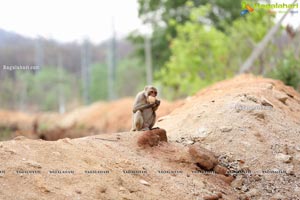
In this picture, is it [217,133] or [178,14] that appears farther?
[178,14]

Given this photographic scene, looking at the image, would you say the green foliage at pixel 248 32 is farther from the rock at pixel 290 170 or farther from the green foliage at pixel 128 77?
the green foliage at pixel 128 77

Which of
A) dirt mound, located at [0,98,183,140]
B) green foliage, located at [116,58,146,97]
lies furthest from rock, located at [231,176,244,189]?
green foliage, located at [116,58,146,97]

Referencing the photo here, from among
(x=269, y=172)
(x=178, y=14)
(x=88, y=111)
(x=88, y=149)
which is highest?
(x=178, y=14)

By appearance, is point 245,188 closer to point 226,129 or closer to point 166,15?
point 226,129

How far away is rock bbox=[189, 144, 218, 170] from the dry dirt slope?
10 centimetres

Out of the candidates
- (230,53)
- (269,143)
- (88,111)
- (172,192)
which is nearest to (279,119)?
(269,143)

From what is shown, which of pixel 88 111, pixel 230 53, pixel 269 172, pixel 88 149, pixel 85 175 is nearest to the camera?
pixel 85 175

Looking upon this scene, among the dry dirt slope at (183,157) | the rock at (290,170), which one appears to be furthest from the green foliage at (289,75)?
the rock at (290,170)

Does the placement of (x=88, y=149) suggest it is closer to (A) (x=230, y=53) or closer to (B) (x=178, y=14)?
(A) (x=230, y=53)

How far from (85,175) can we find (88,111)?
2659 centimetres

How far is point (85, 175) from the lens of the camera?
5.88 metres

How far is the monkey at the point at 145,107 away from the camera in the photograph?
292 inches

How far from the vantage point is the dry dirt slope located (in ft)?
18.6

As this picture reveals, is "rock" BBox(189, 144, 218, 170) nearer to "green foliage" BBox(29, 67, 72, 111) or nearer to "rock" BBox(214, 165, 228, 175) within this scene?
"rock" BBox(214, 165, 228, 175)
